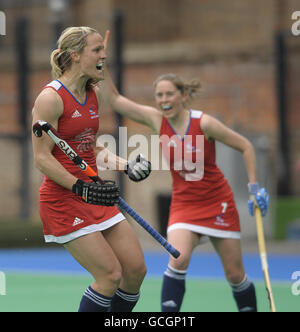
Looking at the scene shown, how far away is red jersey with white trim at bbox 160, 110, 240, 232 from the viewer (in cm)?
665

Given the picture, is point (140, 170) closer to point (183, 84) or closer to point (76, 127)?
point (76, 127)

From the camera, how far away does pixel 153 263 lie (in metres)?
11.8

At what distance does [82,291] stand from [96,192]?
4108 mm

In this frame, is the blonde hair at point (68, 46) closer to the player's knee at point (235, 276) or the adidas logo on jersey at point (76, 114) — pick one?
the adidas logo on jersey at point (76, 114)

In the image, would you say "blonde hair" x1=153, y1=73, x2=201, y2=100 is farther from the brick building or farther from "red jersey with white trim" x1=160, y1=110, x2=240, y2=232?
the brick building

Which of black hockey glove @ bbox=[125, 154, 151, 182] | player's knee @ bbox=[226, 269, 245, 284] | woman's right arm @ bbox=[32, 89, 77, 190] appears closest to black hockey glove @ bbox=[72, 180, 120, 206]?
woman's right arm @ bbox=[32, 89, 77, 190]

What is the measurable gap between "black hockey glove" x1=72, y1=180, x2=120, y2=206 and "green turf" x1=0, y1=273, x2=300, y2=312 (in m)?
2.61

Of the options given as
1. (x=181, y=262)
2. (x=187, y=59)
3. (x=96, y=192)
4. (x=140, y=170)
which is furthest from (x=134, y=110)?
(x=187, y=59)

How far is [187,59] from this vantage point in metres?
16.7

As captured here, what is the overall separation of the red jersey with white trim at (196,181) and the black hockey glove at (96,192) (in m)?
1.60

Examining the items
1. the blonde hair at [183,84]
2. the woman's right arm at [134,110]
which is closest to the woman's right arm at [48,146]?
the woman's right arm at [134,110]

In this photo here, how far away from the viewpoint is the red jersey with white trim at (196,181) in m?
6.65
